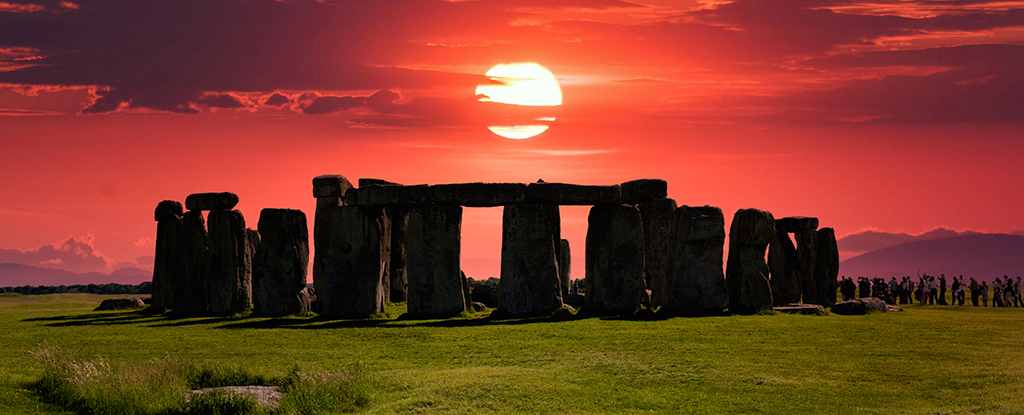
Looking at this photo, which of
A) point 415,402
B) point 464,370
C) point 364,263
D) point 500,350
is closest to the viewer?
point 415,402

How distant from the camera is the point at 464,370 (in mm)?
15164

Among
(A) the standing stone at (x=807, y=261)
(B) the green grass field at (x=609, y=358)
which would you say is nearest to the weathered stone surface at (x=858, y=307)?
(B) the green grass field at (x=609, y=358)

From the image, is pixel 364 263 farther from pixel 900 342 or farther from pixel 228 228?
pixel 900 342

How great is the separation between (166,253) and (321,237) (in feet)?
18.5

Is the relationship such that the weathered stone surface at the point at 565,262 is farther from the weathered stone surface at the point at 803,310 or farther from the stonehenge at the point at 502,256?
the weathered stone surface at the point at 803,310

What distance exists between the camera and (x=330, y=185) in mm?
31328

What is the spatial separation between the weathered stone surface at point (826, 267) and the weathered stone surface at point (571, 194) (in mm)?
11339

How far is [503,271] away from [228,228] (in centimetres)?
921

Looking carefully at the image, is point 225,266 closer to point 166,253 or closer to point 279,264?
point 279,264

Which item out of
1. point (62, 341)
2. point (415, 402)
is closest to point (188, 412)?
point (415, 402)

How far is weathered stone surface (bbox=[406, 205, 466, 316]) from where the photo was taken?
2558 centimetres

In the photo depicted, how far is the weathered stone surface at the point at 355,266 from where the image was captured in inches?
1021

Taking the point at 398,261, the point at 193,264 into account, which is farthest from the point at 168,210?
the point at 398,261

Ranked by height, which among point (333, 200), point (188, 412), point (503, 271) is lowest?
point (188, 412)
